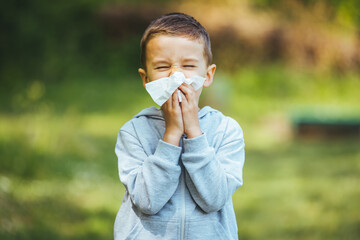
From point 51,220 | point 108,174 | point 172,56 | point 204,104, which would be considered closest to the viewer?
point 172,56

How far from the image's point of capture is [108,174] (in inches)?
235

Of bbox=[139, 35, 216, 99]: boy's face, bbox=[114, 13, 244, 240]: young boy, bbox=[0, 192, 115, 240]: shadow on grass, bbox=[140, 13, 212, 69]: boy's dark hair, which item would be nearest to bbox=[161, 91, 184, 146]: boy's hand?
bbox=[114, 13, 244, 240]: young boy

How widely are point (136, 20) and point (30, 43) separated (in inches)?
91.2

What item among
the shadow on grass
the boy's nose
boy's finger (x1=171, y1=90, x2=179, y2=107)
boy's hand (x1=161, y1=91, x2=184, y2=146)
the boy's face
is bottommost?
the shadow on grass

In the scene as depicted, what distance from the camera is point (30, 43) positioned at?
32.3ft

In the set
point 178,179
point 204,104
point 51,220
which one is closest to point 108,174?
point 51,220

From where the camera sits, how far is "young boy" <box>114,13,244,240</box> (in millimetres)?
1830

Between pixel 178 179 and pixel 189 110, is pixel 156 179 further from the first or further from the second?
pixel 189 110

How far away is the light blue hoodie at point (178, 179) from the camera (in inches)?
71.8

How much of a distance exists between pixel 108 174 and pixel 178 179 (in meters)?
4.23

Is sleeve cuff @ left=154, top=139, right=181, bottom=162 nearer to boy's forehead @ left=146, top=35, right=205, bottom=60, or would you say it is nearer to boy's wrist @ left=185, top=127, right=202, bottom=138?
boy's wrist @ left=185, top=127, right=202, bottom=138

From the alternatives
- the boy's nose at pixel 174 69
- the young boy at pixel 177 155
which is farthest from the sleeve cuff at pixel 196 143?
the boy's nose at pixel 174 69

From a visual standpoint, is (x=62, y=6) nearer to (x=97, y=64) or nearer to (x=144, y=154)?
(x=97, y=64)

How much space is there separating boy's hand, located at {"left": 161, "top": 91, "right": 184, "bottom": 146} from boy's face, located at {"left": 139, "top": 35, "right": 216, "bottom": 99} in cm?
11
